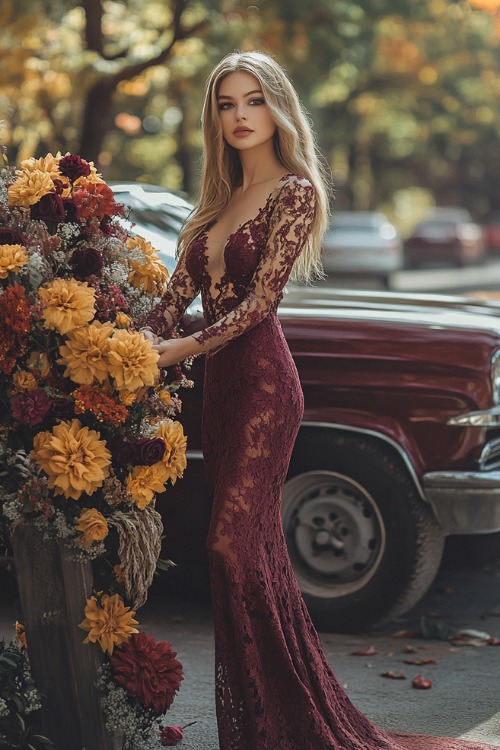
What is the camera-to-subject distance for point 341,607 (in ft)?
17.4

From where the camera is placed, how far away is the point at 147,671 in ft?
11.4

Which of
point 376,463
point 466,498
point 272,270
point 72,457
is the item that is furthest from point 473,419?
point 72,457

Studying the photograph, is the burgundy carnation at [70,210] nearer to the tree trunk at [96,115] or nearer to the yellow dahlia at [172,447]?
the yellow dahlia at [172,447]

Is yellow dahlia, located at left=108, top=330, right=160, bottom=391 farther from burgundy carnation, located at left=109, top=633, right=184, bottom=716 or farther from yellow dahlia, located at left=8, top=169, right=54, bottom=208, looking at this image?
burgundy carnation, located at left=109, top=633, right=184, bottom=716

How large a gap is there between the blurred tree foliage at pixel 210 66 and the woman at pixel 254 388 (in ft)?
2.44

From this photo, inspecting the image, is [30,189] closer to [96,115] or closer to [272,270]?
[272,270]

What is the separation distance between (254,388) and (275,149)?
75 cm

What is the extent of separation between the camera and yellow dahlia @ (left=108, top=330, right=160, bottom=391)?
10.6 ft

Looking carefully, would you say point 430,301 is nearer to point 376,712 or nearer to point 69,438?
point 376,712

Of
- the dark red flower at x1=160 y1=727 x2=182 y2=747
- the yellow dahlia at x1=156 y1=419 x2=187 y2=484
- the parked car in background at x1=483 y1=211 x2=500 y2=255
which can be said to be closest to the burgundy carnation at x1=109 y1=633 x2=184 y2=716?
the dark red flower at x1=160 y1=727 x2=182 y2=747

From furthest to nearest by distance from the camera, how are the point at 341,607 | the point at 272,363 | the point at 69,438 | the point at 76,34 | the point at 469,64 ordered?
1. the point at 469,64
2. the point at 76,34
3. the point at 341,607
4. the point at 272,363
5. the point at 69,438

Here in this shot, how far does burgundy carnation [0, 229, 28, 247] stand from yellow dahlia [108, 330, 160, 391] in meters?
0.38

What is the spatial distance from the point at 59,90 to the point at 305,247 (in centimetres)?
1612

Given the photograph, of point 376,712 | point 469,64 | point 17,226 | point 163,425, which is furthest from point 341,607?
point 469,64
